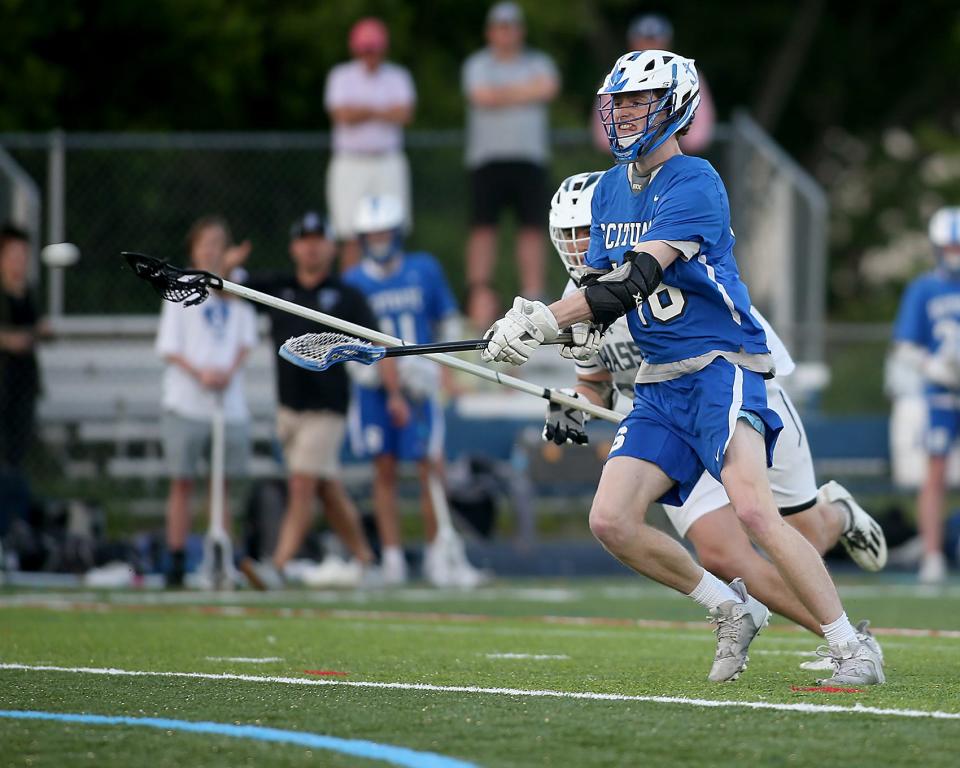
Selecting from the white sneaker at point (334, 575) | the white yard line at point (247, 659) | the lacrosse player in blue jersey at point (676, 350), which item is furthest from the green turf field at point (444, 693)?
the white sneaker at point (334, 575)

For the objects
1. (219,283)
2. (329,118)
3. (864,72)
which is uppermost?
(864,72)

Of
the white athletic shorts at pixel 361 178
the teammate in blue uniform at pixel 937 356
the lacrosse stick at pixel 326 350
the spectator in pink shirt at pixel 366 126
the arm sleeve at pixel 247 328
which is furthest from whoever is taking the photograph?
the white athletic shorts at pixel 361 178

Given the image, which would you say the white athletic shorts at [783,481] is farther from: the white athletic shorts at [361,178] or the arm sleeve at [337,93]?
the arm sleeve at [337,93]

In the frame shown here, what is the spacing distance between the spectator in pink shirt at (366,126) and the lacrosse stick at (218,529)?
3.10m

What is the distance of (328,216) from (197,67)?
3.29 meters

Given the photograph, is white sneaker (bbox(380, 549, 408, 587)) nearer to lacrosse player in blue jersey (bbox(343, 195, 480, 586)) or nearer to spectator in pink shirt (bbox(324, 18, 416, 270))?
lacrosse player in blue jersey (bbox(343, 195, 480, 586))

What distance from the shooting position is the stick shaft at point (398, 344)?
21.2ft

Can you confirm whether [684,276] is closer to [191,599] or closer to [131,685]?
[131,685]

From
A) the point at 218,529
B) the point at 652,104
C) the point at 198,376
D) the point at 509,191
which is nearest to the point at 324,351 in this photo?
the point at 652,104

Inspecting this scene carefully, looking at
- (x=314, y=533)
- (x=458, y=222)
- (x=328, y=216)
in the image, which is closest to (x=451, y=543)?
(x=314, y=533)

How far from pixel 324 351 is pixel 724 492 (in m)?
1.59

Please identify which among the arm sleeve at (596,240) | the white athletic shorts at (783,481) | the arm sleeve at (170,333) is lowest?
the white athletic shorts at (783,481)

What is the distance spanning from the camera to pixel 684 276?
6.15 meters

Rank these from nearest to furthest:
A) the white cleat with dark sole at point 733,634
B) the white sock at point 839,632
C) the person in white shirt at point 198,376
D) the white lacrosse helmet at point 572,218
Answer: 1. the white sock at point 839,632
2. the white cleat with dark sole at point 733,634
3. the white lacrosse helmet at point 572,218
4. the person in white shirt at point 198,376
